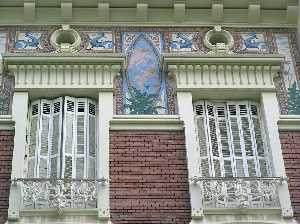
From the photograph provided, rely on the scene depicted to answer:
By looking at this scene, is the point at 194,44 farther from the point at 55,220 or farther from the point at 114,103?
the point at 55,220

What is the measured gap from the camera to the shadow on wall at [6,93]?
1559 centimetres

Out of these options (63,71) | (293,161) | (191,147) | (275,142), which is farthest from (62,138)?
(293,161)

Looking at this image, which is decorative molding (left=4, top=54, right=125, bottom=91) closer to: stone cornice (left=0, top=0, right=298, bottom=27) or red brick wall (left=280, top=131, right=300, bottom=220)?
stone cornice (left=0, top=0, right=298, bottom=27)

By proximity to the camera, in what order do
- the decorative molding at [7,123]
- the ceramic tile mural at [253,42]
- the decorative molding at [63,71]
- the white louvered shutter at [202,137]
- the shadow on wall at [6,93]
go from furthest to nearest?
the ceramic tile mural at [253,42]
the decorative molding at [63,71]
the shadow on wall at [6,93]
the decorative molding at [7,123]
the white louvered shutter at [202,137]

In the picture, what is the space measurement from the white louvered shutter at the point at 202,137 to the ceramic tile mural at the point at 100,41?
7.96 feet

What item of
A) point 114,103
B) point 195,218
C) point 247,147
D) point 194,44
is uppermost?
point 194,44

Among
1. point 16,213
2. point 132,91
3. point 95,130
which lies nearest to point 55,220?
point 16,213

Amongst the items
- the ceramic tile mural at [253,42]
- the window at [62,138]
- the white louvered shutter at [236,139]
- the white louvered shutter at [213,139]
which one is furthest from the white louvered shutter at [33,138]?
the ceramic tile mural at [253,42]

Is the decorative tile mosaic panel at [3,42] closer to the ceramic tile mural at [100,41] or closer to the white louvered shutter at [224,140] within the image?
the ceramic tile mural at [100,41]

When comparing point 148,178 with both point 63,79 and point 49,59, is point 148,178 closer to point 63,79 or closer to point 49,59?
point 63,79

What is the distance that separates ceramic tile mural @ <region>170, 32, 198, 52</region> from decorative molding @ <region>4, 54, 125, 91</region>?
163 cm

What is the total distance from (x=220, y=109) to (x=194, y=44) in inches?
72.3

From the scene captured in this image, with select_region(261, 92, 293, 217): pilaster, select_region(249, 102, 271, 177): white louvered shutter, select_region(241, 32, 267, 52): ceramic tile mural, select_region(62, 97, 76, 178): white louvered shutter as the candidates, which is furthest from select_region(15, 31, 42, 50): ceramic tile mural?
select_region(261, 92, 293, 217): pilaster

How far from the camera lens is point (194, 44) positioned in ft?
55.9
